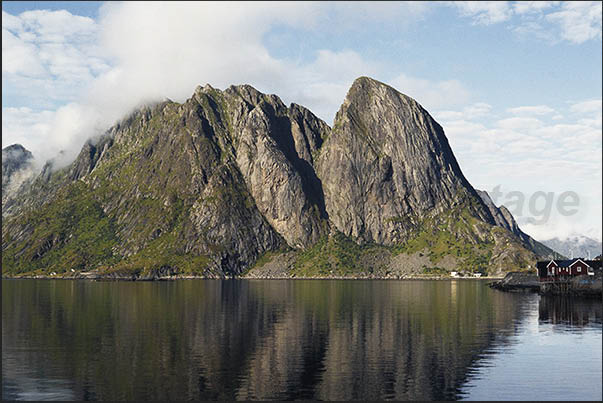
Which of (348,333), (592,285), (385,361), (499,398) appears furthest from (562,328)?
(592,285)

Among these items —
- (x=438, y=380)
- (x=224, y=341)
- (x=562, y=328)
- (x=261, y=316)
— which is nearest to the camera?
(x=438, y=380)

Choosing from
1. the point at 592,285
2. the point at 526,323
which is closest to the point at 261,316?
the point at 526,323

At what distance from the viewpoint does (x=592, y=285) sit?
168 meters

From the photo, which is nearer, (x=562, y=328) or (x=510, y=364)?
(x=510, y=364)

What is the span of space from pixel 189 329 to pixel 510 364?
51.4 m

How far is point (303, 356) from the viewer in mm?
71125

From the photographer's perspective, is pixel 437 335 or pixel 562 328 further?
pixel 562 328

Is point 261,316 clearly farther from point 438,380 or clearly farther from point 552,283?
point 552,283

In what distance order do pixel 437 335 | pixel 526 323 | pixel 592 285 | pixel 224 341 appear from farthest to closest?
1. pixel 592 285
2. pixel 526 323
3. pixel 437 335
4. pixel 224 341

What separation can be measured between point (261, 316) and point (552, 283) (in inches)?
4475

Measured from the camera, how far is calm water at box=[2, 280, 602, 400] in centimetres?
5403

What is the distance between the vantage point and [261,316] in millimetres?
120938

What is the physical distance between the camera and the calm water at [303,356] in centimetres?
5403

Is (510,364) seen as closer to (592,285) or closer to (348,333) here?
(348,333)
